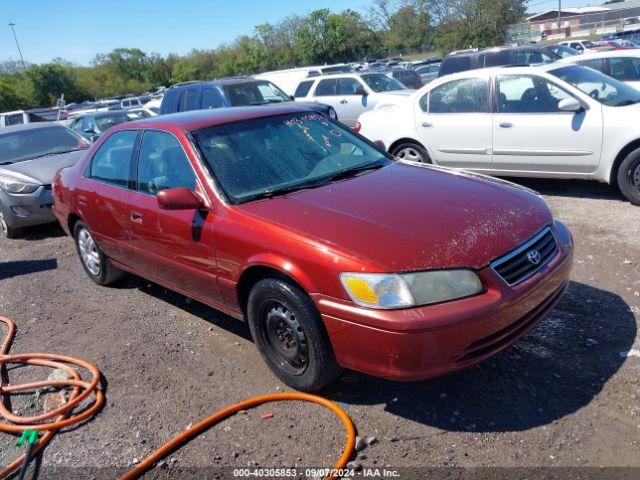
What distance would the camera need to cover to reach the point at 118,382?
3773mm

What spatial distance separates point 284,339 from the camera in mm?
3348

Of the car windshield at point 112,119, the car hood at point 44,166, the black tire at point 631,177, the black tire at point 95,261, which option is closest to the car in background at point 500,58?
the car windshield at point 112,119

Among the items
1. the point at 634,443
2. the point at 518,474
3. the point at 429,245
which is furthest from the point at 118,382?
the point at 634,443

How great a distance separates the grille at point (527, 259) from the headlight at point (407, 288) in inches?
8.9

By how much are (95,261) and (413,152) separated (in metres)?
4.42

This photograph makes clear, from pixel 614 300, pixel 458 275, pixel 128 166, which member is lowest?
pixel 614 300

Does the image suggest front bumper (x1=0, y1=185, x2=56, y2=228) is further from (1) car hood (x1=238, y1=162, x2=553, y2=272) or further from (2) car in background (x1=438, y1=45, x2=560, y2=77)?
(2) car in background (x1=438, y1=45, x2=560, y2=77)

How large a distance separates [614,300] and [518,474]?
6.80 feet

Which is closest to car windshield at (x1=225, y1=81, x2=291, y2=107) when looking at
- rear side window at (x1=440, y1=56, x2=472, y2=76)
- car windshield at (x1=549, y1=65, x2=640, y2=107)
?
rear side window at (x1=440, y1=56, x2=472, y2=76)

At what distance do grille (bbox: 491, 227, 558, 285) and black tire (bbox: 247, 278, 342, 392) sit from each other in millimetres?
1022

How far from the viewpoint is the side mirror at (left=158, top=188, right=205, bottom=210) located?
344 centimetres

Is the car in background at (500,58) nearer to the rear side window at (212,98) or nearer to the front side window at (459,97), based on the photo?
the rear side window at (212,98)

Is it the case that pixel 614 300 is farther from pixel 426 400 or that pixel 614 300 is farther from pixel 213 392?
pixel 213 392

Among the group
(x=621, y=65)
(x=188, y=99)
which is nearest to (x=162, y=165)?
(x=188, y=99)
